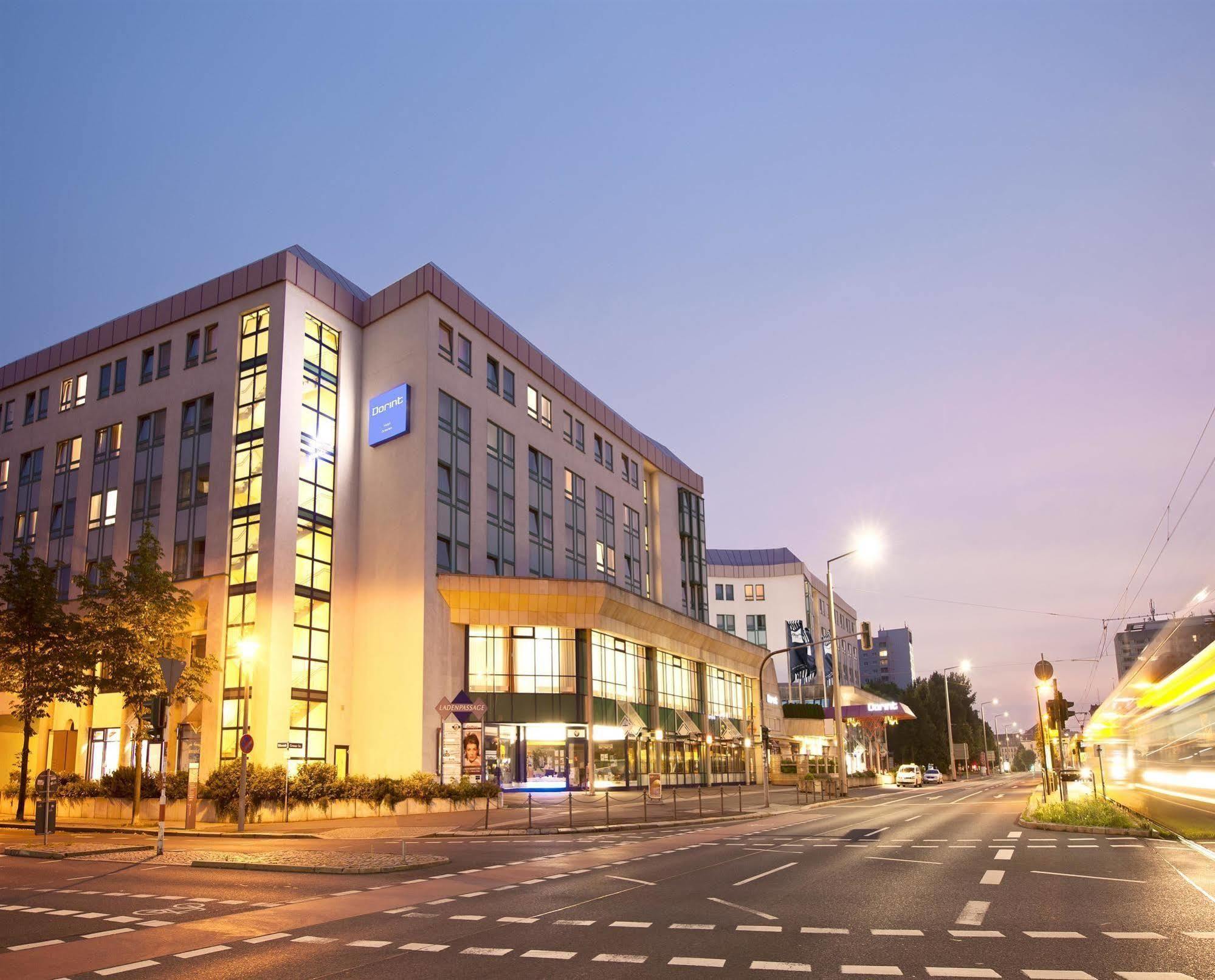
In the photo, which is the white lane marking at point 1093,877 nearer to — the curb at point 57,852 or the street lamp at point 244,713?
the curb at point 57,852

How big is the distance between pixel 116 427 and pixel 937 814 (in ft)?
146

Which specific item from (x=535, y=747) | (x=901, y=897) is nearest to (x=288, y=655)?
(x=535, y=747)

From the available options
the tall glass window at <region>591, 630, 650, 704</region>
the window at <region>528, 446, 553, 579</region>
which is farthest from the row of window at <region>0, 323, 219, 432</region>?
the tall glass window at <region>591, 630, 650, 704</region>

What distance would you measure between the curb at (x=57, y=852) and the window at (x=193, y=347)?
30.9 metres

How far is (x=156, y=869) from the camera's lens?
18797mm

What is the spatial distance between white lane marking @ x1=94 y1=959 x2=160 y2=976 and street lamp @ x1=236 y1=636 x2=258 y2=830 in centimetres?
2153

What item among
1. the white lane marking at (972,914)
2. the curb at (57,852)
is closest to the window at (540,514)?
the curb at (57,852)

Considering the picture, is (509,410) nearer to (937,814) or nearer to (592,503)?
(592,503)

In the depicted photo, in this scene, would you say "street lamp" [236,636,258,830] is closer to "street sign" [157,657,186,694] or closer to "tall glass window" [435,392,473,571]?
"street sign" [157,657,186,694]

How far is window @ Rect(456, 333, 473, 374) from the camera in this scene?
168 feet

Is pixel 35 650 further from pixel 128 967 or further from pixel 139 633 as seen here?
pixel 128 967

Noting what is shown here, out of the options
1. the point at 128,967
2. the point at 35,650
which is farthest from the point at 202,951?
the point at 35,650

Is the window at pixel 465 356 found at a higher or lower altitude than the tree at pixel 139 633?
higher

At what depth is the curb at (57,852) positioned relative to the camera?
70.4 ft
